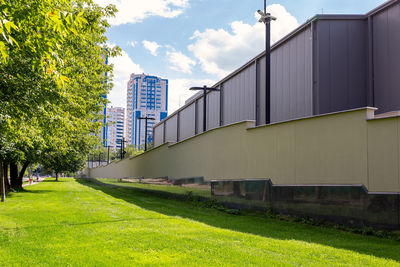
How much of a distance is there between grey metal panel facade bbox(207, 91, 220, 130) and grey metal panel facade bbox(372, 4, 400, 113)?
1121 cm

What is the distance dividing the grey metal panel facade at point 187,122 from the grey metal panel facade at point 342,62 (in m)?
14.9

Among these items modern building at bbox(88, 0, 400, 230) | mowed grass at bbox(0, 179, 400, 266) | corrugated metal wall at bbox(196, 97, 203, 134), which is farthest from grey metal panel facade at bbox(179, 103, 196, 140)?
mowed grass at bbox(0, 179, 400, 266)

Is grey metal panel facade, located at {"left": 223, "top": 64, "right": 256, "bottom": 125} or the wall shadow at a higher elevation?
grey metal panel facade, located at {"left": 223, "top": 64, "right": 256, "bottom": 125}

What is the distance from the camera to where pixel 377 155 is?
362 inches

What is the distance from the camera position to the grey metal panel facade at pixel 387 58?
13375 mm

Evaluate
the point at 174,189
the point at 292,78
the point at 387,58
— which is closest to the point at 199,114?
the point at 174,189

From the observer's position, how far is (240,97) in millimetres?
21172

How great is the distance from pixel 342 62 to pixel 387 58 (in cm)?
183

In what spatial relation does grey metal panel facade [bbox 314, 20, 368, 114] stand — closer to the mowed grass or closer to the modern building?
the modern building

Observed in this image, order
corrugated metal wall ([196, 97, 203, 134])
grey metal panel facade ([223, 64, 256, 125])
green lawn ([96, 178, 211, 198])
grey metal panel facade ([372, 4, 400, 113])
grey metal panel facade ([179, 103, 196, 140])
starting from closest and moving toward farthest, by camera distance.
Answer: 1. grey metal panel facade ([372, 4, 400, 113])
2. green lawn ([96, 178, 211, 198])
3. grey metal panel facade ([223, 64, 256, 125])
4. corrugated metal wall ([196, 97, 203, 134])
5. grey metal panel facade ([179, 103, 196, 140])

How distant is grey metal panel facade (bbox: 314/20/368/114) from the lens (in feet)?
49.8

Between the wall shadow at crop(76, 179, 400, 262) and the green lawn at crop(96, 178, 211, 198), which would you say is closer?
the wall shadow at crop(76, 179, 400, 262)

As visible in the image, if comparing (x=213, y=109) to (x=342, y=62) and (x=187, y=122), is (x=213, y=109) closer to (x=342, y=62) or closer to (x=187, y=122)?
(x=187, y=122)

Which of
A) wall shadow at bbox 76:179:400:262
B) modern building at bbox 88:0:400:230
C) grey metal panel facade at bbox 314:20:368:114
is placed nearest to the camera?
wall shadow at bbox 76:179:400:262
